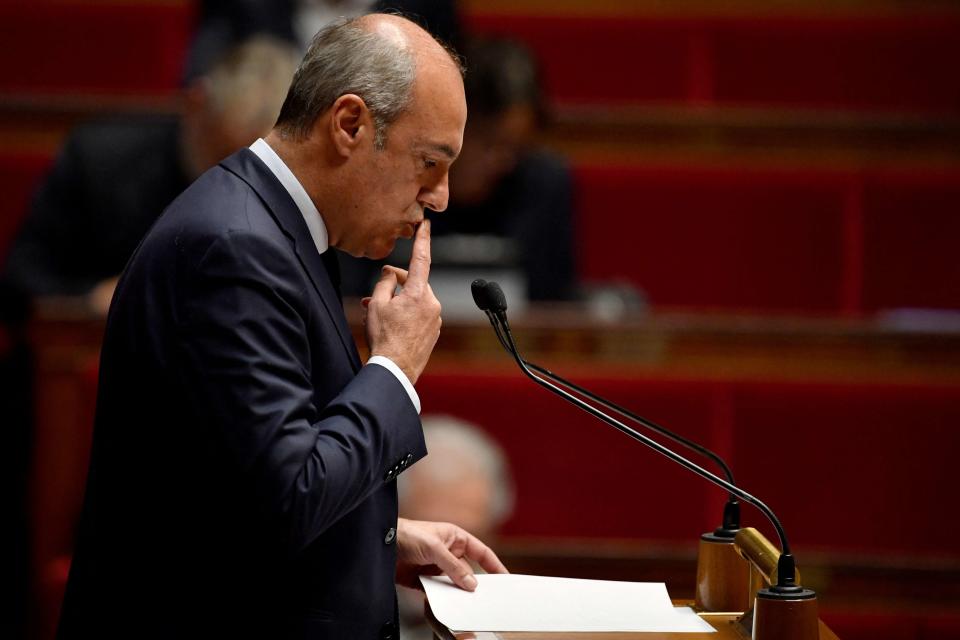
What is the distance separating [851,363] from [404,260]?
46 centimetres

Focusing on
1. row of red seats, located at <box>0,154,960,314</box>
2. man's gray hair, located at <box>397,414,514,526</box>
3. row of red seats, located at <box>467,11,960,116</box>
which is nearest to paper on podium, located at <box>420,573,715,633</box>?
man's gray hair, located at <box>397,414,514,526</box>

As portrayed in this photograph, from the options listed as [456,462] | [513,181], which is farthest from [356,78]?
[513,181]

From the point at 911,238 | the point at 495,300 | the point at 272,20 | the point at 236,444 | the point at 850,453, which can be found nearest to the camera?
the point at 236,444

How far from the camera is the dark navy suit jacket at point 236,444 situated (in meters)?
0.59

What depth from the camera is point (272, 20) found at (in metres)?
1.61

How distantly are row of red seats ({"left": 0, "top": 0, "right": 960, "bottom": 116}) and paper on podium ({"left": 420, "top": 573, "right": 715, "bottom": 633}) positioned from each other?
1.26 meters

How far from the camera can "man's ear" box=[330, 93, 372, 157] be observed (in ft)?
2.18

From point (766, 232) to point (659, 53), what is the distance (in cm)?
29

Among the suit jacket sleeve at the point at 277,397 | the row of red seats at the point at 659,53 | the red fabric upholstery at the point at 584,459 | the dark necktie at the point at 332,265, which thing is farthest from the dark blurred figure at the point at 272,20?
the suit jacket sleeve at the point at 277,397

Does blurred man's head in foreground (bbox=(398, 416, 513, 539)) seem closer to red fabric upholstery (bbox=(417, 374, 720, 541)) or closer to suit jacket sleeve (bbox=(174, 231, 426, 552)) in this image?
red fabric upholstery (bbox=(417, 374, 720, 541))

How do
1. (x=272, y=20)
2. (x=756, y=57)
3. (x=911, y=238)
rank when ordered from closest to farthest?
(x=272, y=20) → (x=911, y=238) → (x=756, y=57)

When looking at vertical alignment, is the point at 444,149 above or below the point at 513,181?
above

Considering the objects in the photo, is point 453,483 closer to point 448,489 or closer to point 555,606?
point 448,489

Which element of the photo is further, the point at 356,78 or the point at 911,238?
the point at 911,238
